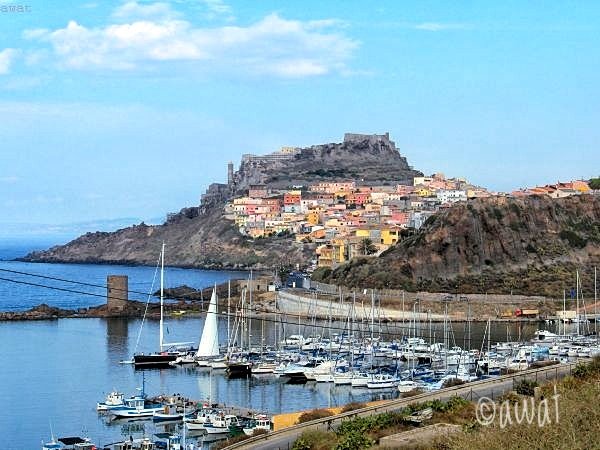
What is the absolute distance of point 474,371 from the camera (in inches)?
1167

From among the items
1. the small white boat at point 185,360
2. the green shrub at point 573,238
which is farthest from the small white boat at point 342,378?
the green shrub at point 573,238

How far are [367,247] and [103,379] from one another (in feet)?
119

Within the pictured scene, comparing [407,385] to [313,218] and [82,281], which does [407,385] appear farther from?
[313,218]

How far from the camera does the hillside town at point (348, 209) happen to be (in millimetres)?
70000

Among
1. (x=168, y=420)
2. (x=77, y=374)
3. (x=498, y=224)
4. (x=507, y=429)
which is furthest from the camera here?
(x=498, y=224)

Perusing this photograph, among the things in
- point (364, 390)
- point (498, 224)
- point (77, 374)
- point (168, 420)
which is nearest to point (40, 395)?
point (77, 374)

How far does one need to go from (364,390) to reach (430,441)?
17012 millimetres

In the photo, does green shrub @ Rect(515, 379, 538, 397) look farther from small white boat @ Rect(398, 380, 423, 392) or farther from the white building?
the white building

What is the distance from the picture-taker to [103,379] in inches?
1266

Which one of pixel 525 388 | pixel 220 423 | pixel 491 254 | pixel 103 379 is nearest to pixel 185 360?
pixel 103 379

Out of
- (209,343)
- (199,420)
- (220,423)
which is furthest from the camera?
(209,343)

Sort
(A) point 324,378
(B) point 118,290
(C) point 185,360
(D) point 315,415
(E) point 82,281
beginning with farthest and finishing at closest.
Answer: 1. (E) point 82,281
2. (B) point 118,290
3. (C) point 185,360
4. (A) point 324,378
5. (D) point 315,415

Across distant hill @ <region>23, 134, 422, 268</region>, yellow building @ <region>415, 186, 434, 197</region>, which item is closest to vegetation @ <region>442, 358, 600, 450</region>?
distant hill @ <region>23, 134, 422, 268</region>

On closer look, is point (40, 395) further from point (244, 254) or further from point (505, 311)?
point (244, 254)
